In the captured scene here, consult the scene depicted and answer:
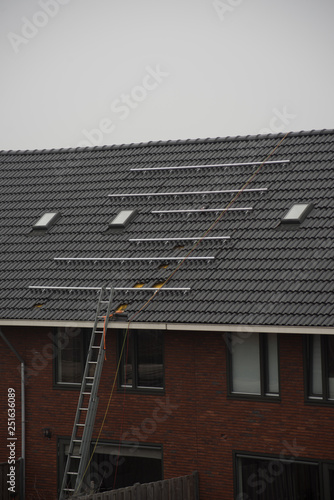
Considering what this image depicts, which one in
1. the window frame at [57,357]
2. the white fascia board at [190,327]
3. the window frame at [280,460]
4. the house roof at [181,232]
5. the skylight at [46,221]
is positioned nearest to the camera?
the white fascia board at [190,327]

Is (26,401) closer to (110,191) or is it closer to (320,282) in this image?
(110,191)

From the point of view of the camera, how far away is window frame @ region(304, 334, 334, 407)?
17.2m

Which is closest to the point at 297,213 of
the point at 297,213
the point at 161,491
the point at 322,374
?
the point at 297,213

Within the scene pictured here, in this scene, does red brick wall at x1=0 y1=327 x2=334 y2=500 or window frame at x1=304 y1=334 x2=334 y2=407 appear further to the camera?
red brick wall at x1=0 y1=327 x2=334 y2=500

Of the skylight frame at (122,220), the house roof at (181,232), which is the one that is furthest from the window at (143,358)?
the skylight frame at (122,220)

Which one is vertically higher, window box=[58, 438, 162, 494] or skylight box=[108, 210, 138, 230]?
skylight box=[108, 210, 138, 230]

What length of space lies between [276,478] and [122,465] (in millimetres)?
3448

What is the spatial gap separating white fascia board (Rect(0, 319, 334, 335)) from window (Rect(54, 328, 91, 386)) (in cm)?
98

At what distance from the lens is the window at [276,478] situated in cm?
1727

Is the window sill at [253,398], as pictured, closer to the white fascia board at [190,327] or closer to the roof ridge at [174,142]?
the white fascia board at [190,327]

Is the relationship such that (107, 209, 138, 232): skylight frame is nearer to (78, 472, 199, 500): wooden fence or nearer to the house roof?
the house roof

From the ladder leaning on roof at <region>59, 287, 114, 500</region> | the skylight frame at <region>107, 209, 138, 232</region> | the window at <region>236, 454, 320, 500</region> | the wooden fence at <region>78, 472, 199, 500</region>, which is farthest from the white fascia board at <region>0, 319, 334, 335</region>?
the skylight frame at <region>107, 209, 138, 232</region>

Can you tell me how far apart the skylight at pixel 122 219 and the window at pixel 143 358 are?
3.09 m

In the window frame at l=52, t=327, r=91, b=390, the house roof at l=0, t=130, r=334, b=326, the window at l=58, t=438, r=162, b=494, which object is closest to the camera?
the house roof at l=0, t=130, r=334, b=326
